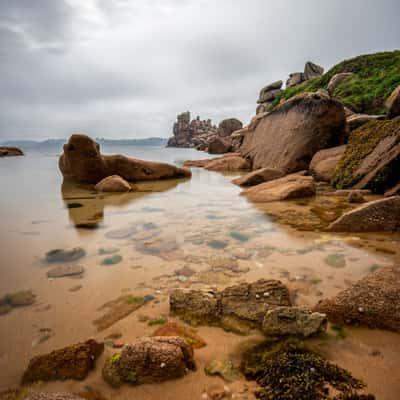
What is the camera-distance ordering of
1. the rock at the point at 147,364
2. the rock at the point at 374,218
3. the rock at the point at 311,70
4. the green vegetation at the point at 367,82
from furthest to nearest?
the rock at the point at 311,70 → the green vegetation at the point at 367,82 → the rock at the point at 374,218 → the rock at the point at 147,364

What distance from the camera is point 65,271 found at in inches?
112

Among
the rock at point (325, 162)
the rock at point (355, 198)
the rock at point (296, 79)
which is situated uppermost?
the rock at point (296, 79)

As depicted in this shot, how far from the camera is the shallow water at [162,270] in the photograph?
161 cm

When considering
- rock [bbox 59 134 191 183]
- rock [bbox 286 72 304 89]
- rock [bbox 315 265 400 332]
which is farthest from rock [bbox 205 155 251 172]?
rock [bbox 286 72 304 89]

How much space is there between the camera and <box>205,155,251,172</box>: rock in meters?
14.2

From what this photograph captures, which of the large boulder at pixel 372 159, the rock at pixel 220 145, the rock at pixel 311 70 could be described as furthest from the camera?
the rock at pixel 311 70

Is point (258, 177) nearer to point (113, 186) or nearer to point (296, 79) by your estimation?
point (113, 186)

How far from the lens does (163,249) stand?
3412 millimetres

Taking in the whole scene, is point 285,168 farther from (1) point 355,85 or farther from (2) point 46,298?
(1) point 355,85

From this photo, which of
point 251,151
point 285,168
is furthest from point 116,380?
point 251,151

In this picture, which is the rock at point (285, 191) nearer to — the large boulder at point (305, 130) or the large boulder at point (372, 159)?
the large boulder at point (372, 159)

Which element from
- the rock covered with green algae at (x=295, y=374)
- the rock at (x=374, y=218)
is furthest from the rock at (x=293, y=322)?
Result: the rock at (x=374, y=218)

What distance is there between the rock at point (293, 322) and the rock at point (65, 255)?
7.58 ft

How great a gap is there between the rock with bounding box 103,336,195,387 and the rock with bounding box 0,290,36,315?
1127mm
